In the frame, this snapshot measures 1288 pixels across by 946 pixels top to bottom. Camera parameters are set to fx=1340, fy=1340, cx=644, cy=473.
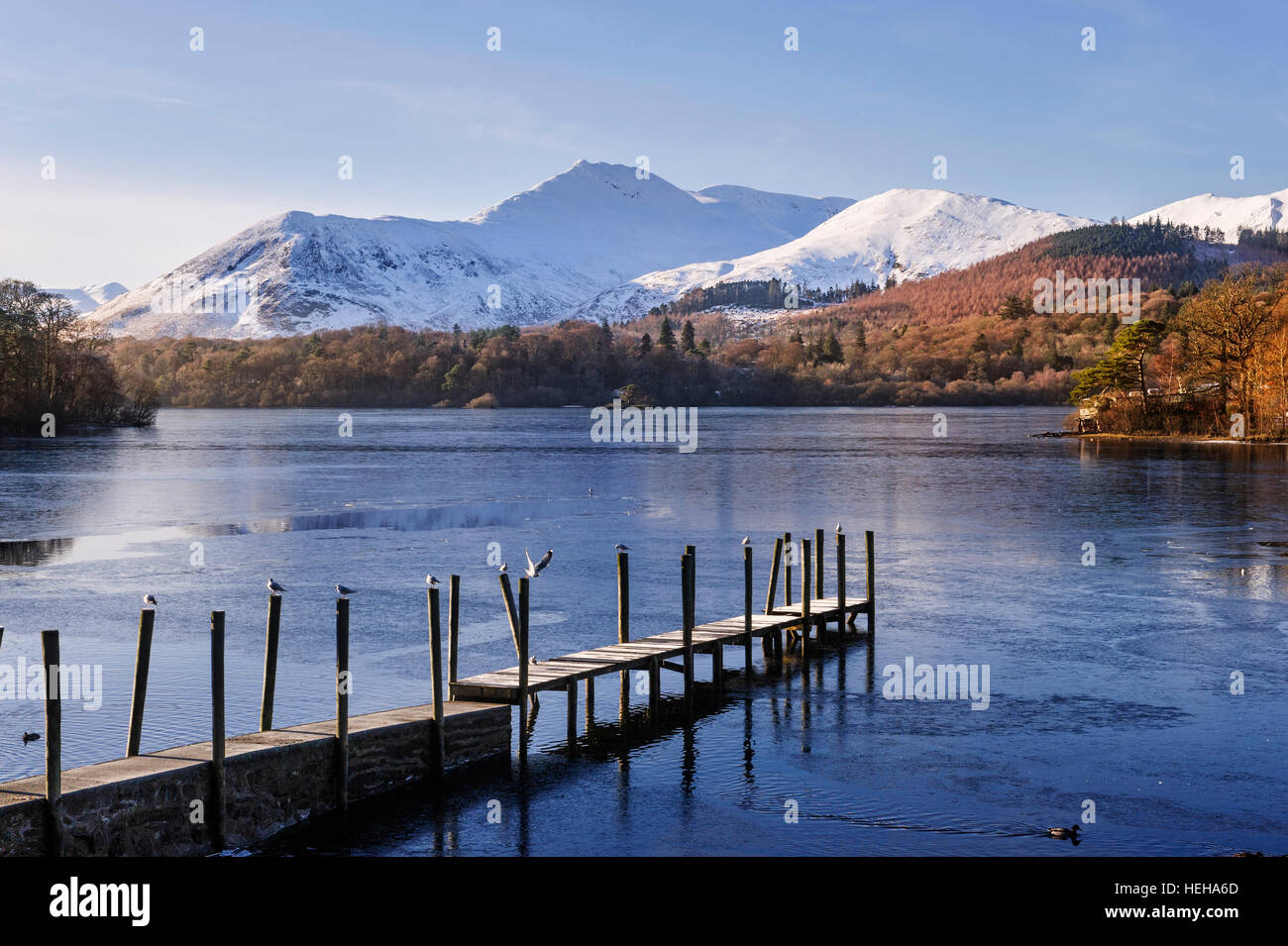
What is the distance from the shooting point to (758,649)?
26.3m

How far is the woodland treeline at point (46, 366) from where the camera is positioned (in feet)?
A: 345

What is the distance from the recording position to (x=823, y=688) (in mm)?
22484

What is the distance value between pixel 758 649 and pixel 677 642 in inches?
172

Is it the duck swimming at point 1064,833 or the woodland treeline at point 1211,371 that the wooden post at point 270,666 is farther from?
the woodland treeline at point 1211,371

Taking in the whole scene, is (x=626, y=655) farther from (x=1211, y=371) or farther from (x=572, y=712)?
(x=1211, y=371)

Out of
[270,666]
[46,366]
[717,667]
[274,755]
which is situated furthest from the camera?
[46,366]

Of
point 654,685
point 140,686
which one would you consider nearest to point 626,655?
point 654,685

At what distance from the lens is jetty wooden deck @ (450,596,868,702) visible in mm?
18969

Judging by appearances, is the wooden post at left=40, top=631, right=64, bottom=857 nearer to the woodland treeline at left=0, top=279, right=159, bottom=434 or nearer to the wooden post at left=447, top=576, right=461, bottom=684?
the wooden post at left=447, top=576, right=461, bottom=684

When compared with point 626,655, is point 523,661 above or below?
above

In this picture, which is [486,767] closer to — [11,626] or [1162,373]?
[11,626]

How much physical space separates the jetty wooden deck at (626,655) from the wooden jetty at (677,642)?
14mm

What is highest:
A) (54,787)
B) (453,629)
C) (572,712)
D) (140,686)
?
(453,629)
